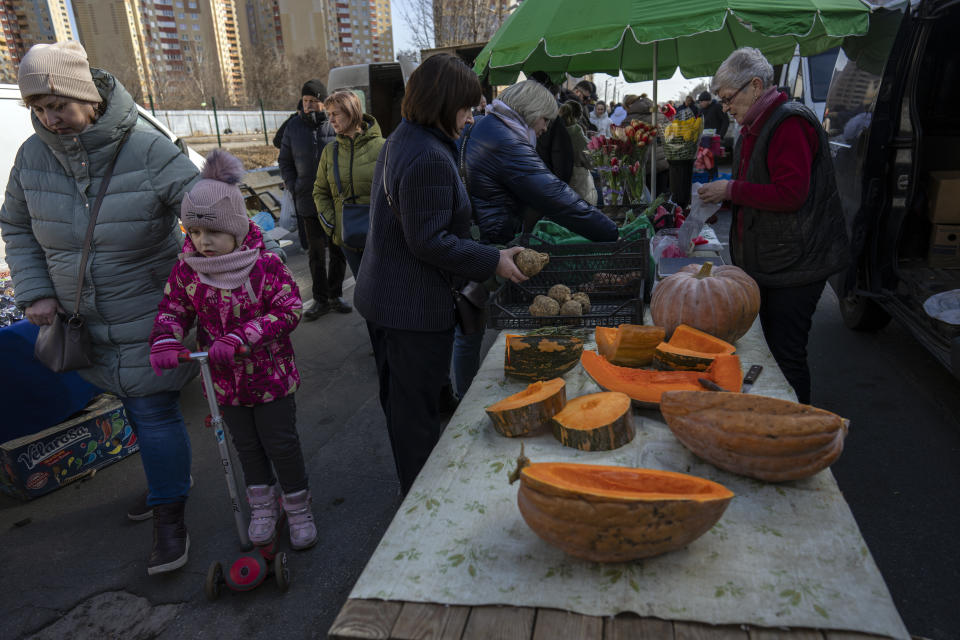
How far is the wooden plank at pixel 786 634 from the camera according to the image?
1091 millimetres

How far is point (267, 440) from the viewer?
8.72ft

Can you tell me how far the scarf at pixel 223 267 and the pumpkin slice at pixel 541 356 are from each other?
43.1 inches

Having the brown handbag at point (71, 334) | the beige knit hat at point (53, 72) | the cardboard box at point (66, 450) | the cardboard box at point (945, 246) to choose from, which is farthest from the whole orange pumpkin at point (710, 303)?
the cardboard box at point (945, 246)

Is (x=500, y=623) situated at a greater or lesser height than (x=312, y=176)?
lesser

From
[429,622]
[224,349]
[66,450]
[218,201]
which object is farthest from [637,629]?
[66,450]

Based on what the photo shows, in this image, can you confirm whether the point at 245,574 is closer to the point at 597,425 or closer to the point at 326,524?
the point at 326,524

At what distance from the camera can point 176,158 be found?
8.61ft

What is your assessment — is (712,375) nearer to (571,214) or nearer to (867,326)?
(571,214)

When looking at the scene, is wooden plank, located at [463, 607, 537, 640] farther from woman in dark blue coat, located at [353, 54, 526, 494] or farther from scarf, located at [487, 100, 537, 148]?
scarf, located at [487, 100, 537, 148]

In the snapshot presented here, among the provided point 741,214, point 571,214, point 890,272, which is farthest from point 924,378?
point 571,214

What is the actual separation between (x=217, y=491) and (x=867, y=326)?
511 centimetres

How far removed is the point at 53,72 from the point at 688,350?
2.50 meters

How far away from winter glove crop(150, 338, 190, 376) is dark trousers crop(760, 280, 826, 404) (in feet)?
8.82

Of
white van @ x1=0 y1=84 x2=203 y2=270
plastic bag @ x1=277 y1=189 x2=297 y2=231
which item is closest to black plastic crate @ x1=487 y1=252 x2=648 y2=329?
white van @ x1=0 y1=84 x2=203 y2=270
